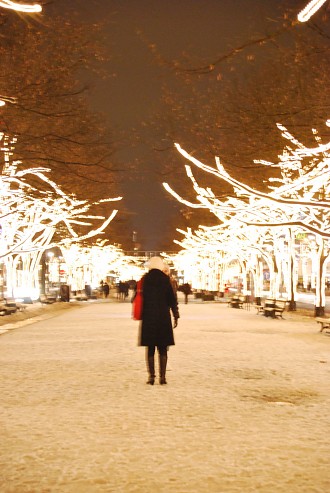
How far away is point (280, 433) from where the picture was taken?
7.76 m

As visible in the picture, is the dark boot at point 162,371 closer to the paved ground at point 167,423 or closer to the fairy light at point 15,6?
the paved ground at point 167,423

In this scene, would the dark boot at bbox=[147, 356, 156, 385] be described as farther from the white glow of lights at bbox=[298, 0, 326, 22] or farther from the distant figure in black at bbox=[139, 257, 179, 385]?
the white glow of lights at bbox=[298, 0, 326, 22]

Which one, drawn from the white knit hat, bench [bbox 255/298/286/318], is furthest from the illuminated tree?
the white knit hat

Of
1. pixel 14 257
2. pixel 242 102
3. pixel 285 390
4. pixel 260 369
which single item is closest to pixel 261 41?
pixel 285 390

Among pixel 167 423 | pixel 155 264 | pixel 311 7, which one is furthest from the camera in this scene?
pixel 155 264

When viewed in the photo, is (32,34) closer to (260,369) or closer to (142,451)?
(260,369)

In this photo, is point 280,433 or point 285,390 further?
point 285,390

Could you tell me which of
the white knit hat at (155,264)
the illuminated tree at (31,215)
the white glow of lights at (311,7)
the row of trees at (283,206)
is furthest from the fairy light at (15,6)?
the illuminated tree at (31,215)

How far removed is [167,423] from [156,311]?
128 inches

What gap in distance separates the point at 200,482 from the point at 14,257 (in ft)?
144

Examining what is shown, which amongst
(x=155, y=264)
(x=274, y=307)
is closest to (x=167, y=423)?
(x=155, y=264)

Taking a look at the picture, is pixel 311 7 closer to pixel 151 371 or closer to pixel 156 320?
pixel 156 320

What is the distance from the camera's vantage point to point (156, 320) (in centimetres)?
1142

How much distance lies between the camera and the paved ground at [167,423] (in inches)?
236
